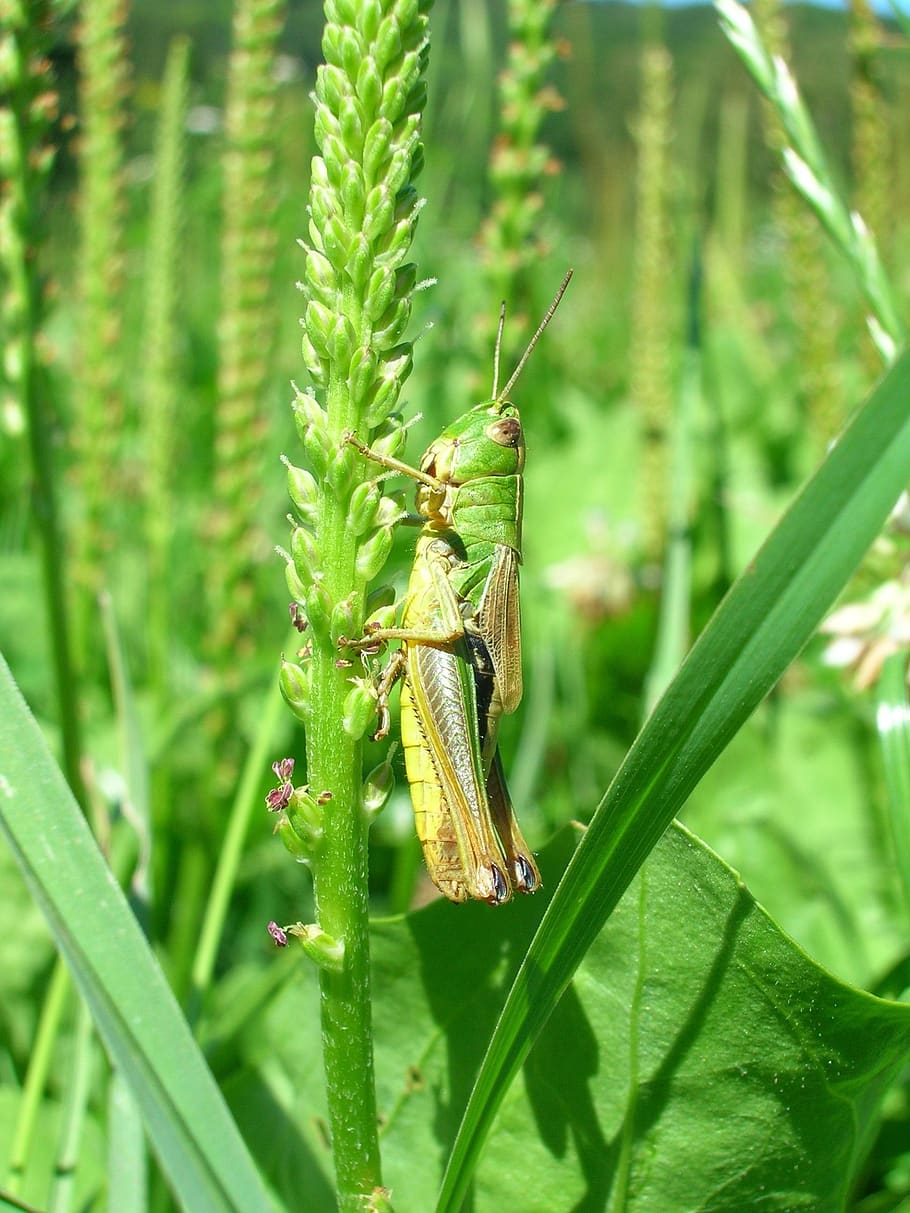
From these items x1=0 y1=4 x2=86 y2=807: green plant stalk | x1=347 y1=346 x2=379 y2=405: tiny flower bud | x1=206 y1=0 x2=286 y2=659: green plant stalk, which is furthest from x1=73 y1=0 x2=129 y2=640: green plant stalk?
x1=347 y1=346 x2=379 y2=405: tiny flower bud

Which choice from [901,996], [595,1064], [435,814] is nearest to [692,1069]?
[595,1064]

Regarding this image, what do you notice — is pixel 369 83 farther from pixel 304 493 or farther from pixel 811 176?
pixel 811 176

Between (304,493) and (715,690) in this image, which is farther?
(304,493)

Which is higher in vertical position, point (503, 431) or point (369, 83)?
point (369, 83)

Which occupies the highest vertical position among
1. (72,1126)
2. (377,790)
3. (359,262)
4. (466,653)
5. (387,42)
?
(387,42)

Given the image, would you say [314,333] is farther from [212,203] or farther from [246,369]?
[212,203]

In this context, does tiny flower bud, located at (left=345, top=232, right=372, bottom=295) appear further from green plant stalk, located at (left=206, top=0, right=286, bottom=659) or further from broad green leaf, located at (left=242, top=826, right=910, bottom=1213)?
green plant stalk, located at (left=206, top=0, right=286, bottom=659)

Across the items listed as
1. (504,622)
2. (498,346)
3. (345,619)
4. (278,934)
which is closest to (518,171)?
(498,346)

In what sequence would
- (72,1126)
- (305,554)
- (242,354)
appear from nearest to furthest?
(305,554), (72,1126), (242,354)

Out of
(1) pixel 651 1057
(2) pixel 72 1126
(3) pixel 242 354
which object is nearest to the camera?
(1) pixel 651 1057
